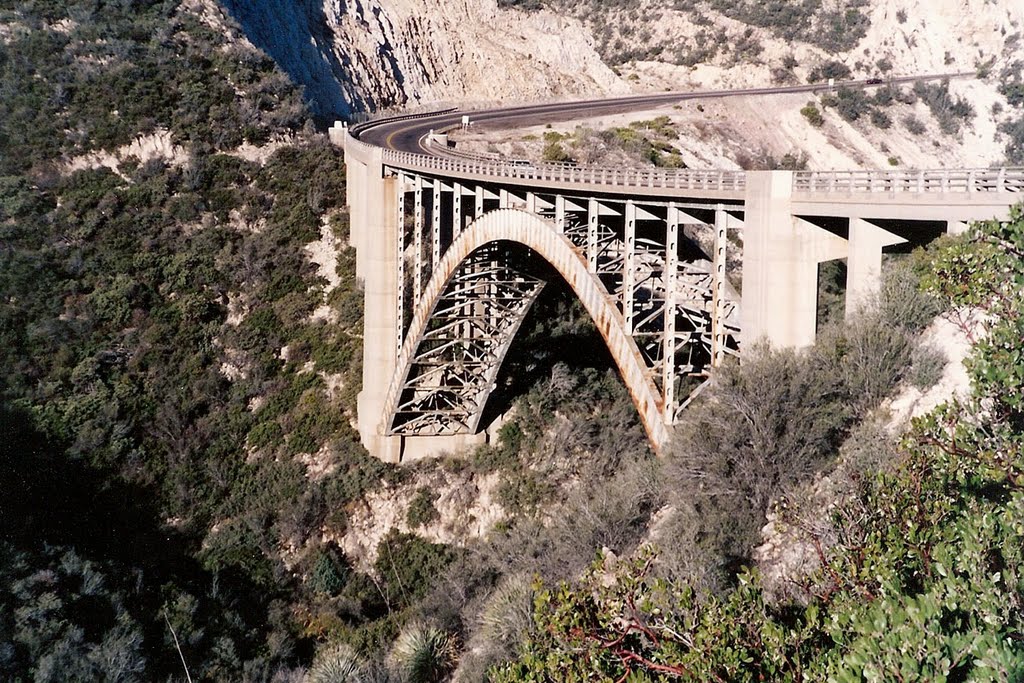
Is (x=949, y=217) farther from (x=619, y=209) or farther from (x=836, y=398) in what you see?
(x=619, y=209)

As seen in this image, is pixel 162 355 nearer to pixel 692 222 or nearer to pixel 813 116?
pixel 692 222

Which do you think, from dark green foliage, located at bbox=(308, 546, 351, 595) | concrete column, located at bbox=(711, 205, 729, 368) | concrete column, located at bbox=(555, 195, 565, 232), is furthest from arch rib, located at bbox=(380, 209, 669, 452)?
dark green foliage, located at bbox=(308, 546, 351, 595)

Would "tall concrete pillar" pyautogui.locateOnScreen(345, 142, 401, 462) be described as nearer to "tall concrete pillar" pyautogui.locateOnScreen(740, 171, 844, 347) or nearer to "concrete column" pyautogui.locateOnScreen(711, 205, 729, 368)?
"concrete column" pyautogui.locateOnScreen(711, 205, 729, 368)

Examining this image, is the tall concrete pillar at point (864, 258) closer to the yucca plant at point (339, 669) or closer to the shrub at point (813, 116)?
the yucca plant at point (339, 669)

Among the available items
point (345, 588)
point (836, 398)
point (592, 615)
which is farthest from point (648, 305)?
point (345, 588)

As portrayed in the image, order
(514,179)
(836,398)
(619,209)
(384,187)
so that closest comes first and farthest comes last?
(836,398) < (619,209) < (514,179) < (384,187)

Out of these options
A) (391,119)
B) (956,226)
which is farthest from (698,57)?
(956,226)
